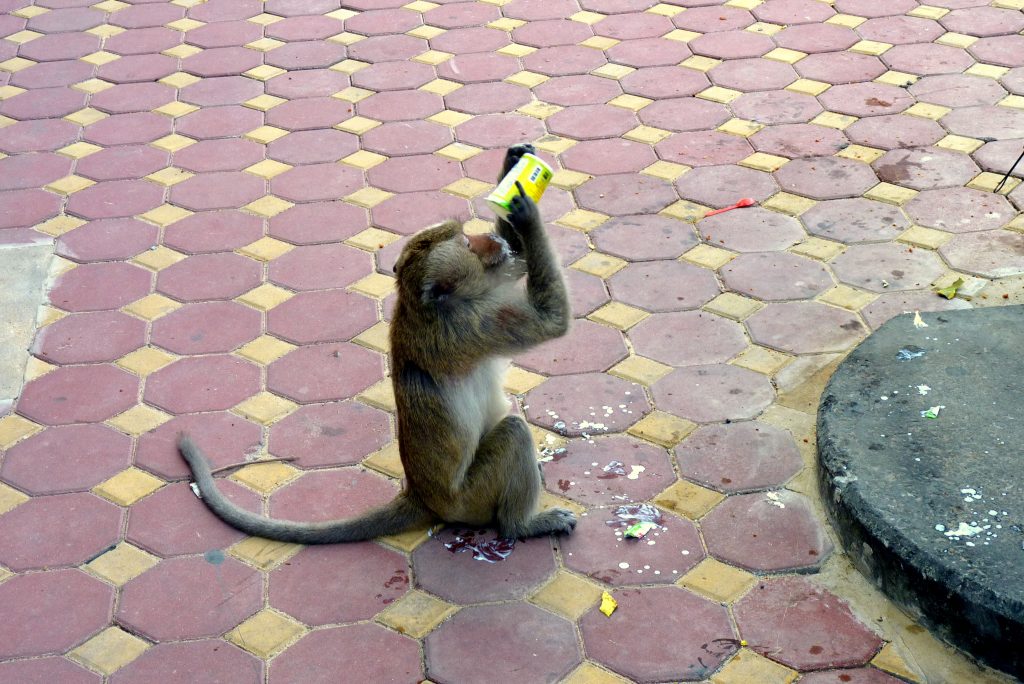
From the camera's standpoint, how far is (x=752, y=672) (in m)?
3.34

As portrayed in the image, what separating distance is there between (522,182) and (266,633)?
160 centimetres

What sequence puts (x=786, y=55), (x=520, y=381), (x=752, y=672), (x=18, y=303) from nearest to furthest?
(x=752, y=672) < (x=520, y=381) < (x=18, y=303) < (x=786, y=55)

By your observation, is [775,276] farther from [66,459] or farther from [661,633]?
[66,459]

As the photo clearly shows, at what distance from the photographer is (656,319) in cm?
491

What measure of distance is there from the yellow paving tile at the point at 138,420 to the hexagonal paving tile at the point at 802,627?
2324 millimetres

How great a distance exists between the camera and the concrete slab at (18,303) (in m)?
4.79

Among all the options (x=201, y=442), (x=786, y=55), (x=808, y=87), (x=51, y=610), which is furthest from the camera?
(x=786, y=55)

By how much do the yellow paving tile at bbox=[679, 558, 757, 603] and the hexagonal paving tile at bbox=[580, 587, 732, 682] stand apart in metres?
0.04

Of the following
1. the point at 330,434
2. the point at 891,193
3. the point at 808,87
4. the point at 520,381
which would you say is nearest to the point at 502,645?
the point at 330,434

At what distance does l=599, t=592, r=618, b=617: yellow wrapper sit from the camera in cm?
357

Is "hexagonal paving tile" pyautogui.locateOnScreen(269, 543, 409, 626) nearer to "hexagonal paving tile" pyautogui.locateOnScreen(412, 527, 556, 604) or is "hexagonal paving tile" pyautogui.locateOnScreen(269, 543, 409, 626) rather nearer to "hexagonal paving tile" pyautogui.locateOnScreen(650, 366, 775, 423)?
"hexagonal paving tile" pyautogui.locateOnScreen(412, 527, 556, 604)

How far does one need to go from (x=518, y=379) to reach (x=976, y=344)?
1.72m

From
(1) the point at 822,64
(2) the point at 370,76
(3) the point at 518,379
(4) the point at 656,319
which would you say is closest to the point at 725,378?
(4) the point at 656,319

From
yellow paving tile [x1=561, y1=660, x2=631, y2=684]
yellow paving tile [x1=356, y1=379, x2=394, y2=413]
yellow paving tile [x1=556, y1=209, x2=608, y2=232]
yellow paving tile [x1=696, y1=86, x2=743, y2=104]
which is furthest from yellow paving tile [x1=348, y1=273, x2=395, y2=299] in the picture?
yellow paving tile [x1=696, y1=86, x2=743, y2=104]
